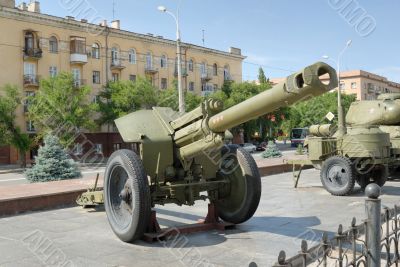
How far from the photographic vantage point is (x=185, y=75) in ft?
151

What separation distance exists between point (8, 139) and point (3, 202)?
21.6m

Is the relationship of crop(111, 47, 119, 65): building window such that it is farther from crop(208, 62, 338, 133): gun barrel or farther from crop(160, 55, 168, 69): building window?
crop(208, 62, 338, 133): gun barrel

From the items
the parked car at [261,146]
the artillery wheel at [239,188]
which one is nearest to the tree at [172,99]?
the parked car at [261,146]

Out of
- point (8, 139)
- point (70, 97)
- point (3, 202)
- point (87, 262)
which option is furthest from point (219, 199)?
point (70, 97)

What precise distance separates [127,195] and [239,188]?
1.71m

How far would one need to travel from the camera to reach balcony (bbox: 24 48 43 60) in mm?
34781

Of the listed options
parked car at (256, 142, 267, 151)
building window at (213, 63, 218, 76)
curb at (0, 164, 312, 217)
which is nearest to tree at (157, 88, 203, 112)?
parked car at (256, 142, 267, 151)

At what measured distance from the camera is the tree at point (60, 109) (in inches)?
1218

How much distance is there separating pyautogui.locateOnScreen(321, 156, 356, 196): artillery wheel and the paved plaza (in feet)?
1.67

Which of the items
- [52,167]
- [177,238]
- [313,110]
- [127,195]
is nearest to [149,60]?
[313,110]

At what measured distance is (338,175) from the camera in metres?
10.8

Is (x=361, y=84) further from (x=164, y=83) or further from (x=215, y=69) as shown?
(x=164, y=83)

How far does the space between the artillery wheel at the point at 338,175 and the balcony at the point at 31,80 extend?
28.5 meters

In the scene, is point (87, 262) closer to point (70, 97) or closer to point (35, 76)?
point (70, 97)
